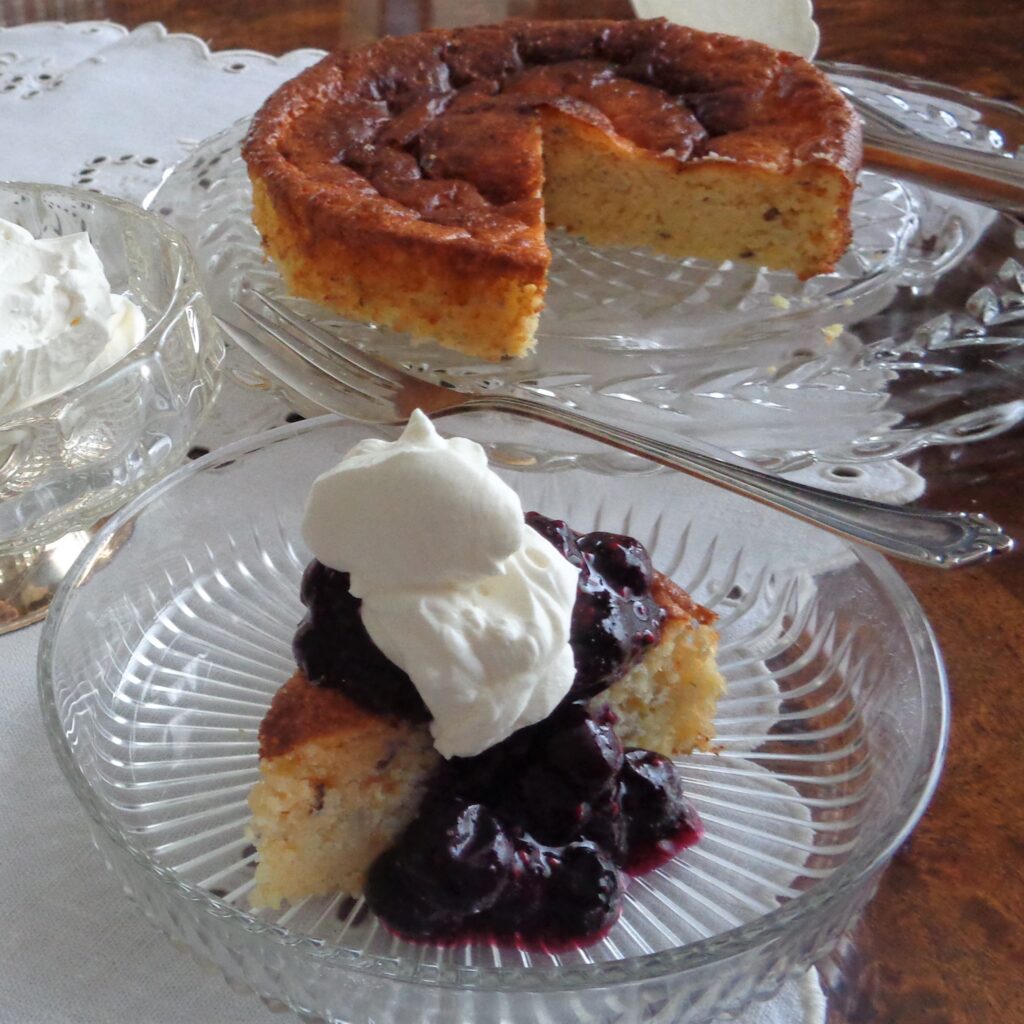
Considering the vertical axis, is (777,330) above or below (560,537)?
below

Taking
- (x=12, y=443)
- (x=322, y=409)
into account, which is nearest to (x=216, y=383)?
(x=322, y=409)

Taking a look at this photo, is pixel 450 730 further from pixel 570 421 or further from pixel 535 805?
pixel 570 421

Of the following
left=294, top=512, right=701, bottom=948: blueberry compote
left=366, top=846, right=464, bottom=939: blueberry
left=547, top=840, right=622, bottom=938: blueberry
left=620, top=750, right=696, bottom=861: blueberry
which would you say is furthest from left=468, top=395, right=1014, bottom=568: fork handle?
left=366, top=846, right=464, bottom=939: blueberry

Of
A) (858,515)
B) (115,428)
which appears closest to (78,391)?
(115,428)

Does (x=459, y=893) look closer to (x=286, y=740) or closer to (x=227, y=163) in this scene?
(x=286, y=740)

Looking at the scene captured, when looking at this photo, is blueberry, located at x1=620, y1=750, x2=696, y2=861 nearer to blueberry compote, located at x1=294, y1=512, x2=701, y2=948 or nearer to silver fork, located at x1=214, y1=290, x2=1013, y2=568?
blueberry compote, located at x1=294, y1=512, x2=701, y2=948

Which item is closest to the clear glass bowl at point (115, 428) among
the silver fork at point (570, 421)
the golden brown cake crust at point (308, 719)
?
the silver fork at point (570, 421)

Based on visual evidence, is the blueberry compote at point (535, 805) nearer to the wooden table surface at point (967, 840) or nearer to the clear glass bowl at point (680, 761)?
the clear glass bowl at point (680, 761)
